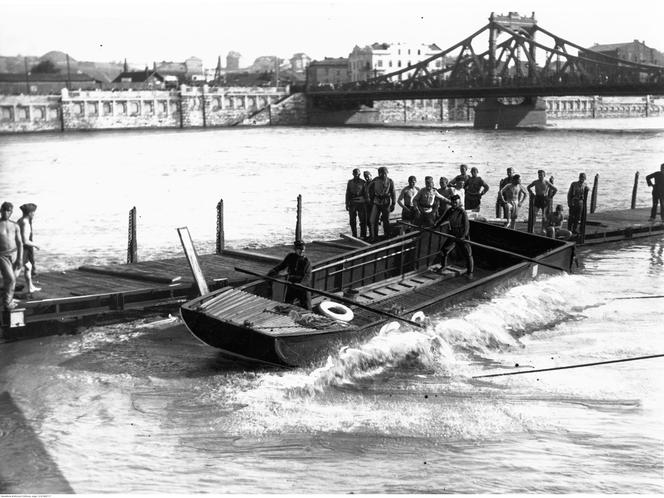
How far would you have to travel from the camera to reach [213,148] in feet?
247

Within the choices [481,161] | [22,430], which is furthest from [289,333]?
[481,161]

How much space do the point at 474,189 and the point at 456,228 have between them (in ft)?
13.9

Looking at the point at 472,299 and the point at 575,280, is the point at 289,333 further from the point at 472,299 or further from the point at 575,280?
the point at 575,280

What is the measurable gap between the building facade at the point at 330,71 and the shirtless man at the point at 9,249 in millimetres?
146452

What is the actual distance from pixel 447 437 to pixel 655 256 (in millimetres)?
15256

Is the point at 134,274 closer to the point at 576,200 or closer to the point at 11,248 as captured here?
the point at 11,248

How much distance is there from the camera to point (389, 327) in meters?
13.0

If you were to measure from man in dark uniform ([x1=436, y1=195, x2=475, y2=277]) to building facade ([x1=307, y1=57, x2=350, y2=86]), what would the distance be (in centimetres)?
14283

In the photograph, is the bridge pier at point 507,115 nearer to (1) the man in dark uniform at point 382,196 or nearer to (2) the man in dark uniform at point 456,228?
(1) the man in dark uniform at point 382,196

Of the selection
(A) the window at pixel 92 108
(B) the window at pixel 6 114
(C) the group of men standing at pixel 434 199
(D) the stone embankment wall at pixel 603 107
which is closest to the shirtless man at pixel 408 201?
(C) the group of men standing at pixel 434 199

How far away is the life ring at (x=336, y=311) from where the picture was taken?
1291 cm

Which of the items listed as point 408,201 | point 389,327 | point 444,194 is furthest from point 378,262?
point 389,327

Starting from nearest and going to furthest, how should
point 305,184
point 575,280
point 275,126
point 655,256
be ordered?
point 575,280, point 655,256, point 305,184, point 275,126

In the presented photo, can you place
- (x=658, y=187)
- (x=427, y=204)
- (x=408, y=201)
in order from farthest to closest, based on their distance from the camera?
(x=658, y=187)
(x=408, y=201)
(x=427, y=204)
